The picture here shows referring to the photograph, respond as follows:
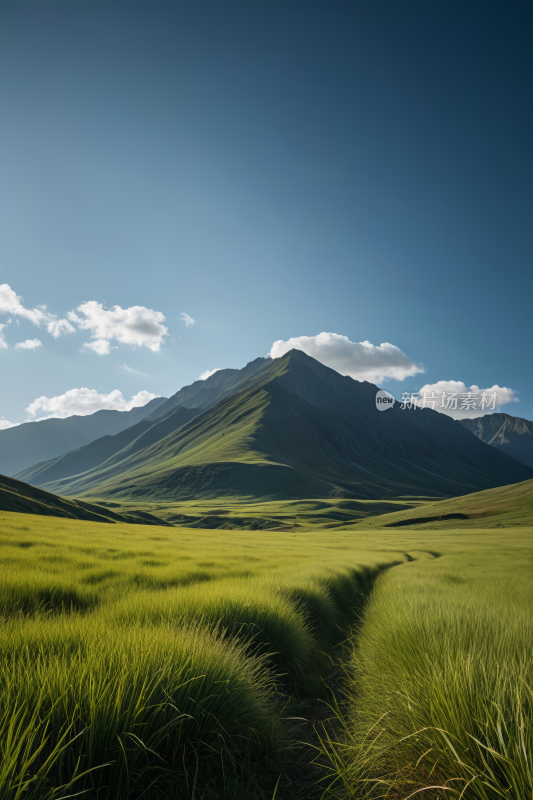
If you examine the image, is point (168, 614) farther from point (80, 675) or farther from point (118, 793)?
point (118, 793)

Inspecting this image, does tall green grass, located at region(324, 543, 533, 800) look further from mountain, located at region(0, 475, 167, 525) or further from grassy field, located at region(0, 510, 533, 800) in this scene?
mountain, located at region(0, 475, 167, 525)

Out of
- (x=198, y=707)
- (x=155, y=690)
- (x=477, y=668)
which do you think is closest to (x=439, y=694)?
(x=477, y=668)

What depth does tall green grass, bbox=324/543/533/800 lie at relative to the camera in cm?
239

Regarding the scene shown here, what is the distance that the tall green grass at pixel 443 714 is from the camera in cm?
239

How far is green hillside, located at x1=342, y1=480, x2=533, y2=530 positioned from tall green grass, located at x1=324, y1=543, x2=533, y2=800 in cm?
8900

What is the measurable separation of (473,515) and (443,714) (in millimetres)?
113022

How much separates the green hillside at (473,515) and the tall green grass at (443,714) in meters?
89.0

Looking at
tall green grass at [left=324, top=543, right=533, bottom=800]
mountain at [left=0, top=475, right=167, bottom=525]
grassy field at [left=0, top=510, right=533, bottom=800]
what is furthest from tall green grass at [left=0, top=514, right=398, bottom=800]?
mountain at [left=0, top=475, right=167, bottom=525]

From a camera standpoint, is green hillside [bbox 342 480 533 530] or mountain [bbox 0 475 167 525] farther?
green hillside [bbox 342 480 533 530]

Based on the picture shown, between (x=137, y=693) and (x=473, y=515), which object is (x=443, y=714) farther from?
(x=473, y=515)

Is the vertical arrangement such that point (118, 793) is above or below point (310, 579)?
above

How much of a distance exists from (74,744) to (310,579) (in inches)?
390

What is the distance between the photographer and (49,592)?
6891 millimetres

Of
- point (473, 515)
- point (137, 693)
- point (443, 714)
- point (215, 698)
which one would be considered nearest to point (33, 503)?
point (215, 698)
